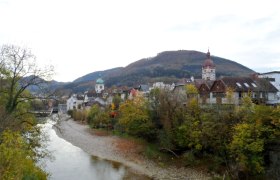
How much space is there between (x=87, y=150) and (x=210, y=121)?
2014cm

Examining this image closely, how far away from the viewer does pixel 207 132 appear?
33.1 metres

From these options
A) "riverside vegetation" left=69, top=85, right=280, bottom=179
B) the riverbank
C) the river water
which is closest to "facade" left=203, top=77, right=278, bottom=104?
"riverside vegetation" left=69, top=85, right=280, bottom=179

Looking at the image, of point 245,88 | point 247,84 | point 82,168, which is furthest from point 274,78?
point 82,168

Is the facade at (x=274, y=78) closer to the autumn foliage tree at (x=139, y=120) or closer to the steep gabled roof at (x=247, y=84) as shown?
the steep gabled roof at (x=247, y=84)

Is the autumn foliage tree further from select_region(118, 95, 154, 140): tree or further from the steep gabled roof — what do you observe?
the steep gabled roof

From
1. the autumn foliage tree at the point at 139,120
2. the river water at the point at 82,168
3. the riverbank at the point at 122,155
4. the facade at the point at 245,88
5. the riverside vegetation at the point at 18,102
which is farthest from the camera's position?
the facade at the point at 245,88

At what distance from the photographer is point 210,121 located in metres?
34.1

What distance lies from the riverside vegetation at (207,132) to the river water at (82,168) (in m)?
5.29

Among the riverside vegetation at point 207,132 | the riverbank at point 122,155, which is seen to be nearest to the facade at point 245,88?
the riverside vegetation at point 207,132

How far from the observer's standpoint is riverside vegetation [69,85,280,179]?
2770cm

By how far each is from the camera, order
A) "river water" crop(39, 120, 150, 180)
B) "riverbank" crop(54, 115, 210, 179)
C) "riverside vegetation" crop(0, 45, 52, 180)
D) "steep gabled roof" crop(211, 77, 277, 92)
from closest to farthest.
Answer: "riverside vegetation" crop(0, 45, 52, 180)
"river water" crop(39, 120, 150, 180)
"riverbank" crop(54, 115, 210, 179)
"steep gabled roof" crop(211, 77, 277, 92)

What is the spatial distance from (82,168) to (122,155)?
7886 millimetres

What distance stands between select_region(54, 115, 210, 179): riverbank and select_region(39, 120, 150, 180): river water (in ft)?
4.27

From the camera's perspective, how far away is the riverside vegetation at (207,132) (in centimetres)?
2770
